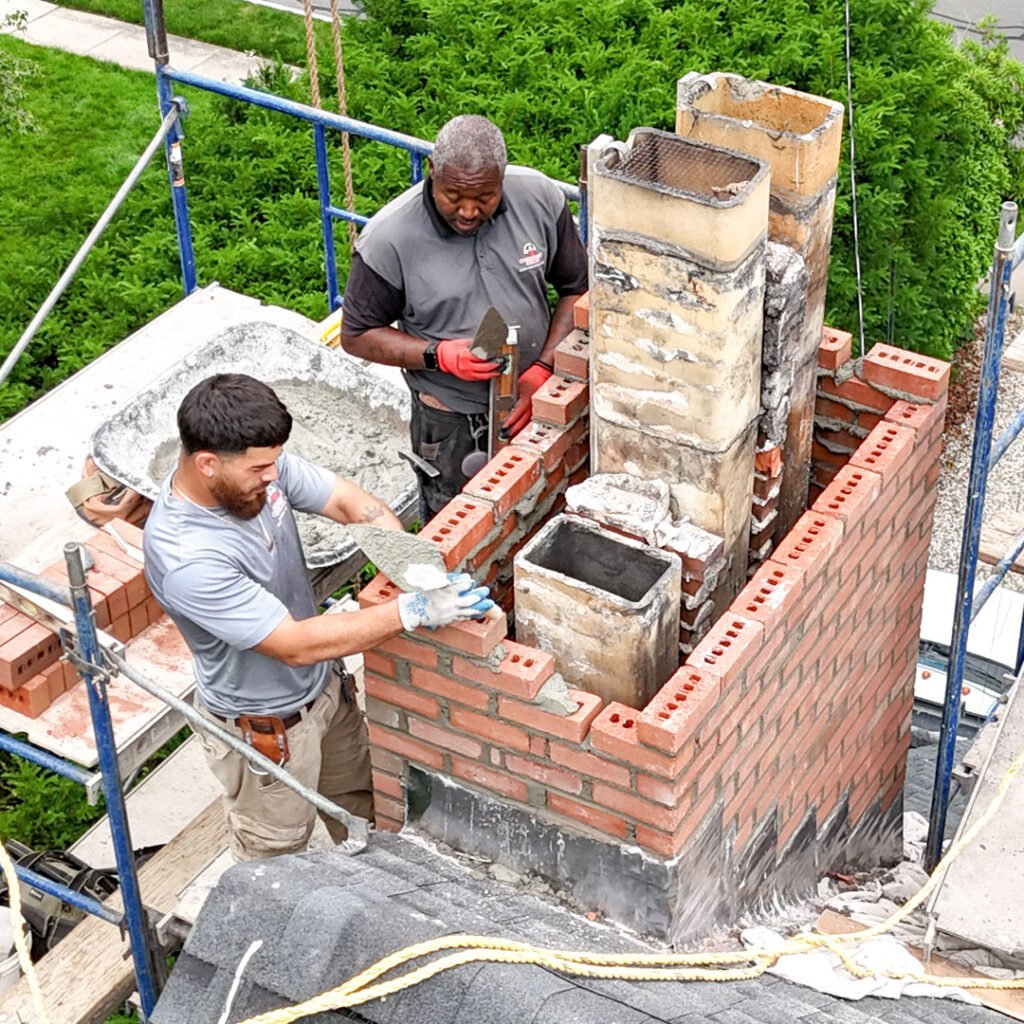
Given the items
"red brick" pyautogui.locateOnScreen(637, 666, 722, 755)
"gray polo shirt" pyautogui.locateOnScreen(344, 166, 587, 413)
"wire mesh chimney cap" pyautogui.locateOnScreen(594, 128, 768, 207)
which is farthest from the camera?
"gray polo shirt" pyautogui.locateOnScreen(344, 166, 587, 413)

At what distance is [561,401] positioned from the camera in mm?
5324

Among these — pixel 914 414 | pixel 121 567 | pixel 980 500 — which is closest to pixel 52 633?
pixel 121 567

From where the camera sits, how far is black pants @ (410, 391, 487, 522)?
20.4 ft

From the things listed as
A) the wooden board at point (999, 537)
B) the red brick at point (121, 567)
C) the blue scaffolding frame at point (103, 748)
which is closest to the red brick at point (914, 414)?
the wooden board at point (999, 537)

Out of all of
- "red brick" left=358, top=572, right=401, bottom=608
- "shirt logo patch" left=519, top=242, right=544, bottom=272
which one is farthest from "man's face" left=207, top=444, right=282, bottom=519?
"shirt logo patch" left=519, top=242, right=544, bottom=272

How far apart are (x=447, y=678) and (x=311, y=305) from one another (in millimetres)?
6443

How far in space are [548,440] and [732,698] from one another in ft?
3.89

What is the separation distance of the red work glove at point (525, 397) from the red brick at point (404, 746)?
4.61ft

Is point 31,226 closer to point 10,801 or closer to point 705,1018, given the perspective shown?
point 10,801

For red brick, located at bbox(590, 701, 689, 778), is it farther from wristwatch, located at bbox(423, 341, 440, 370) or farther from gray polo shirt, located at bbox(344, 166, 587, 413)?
gray polo shirt, located at bbox(344, 166, 587, 413)

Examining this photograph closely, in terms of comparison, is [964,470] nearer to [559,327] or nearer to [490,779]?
[559,327]

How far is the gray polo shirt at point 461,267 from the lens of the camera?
5.85 metres

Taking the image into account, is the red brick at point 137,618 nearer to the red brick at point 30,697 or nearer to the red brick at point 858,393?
the red brick at point 30,697

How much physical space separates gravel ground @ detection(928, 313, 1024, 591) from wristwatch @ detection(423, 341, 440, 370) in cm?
447
